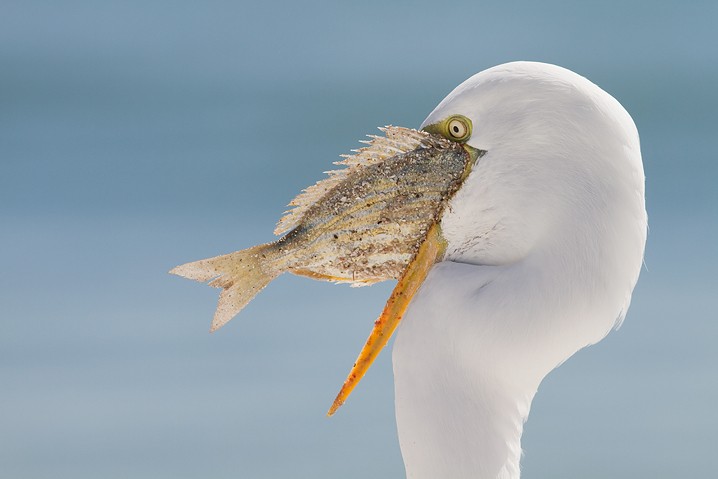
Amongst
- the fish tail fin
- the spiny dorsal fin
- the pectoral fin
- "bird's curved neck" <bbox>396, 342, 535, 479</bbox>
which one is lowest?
"bird's curved neck" <bbox>396, 342, 535, 479</bbox>

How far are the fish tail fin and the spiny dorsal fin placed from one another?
0.37 feet

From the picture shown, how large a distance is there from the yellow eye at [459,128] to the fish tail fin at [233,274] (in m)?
0.60

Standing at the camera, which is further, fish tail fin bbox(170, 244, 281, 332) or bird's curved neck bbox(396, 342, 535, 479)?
fish tail fin bbox(170, 244, 281, 332)

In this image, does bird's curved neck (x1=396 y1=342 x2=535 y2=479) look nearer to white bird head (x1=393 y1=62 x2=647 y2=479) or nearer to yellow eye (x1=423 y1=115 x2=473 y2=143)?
white bird head (x1=393 y1=62 x2=647 y2=479)

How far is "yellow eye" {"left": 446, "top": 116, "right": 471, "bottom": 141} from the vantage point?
132 inches

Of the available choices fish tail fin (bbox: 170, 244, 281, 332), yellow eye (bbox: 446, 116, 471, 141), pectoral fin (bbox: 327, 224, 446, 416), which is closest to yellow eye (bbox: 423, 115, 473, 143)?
yellow eye (bbox: 446, 116, 471, 141)

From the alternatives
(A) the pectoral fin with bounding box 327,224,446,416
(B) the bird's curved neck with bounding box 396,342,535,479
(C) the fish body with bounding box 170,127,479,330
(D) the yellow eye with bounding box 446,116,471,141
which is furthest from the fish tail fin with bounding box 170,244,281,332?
(D) the yellow eye with bounding box 446,116,471,141

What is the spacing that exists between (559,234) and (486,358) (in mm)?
369

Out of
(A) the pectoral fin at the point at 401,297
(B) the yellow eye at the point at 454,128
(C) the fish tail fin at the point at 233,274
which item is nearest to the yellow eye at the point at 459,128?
(B) the yellow eye at the point at 454,128

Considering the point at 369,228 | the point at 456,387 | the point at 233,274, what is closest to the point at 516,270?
the point at 456,387

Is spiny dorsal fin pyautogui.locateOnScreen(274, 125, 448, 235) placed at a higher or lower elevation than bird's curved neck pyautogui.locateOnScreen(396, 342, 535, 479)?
higher

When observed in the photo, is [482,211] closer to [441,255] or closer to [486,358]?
[441,255]

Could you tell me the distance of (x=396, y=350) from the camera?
11.0 ft

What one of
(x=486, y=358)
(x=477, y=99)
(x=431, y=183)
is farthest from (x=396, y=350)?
(x=477, y=99)
